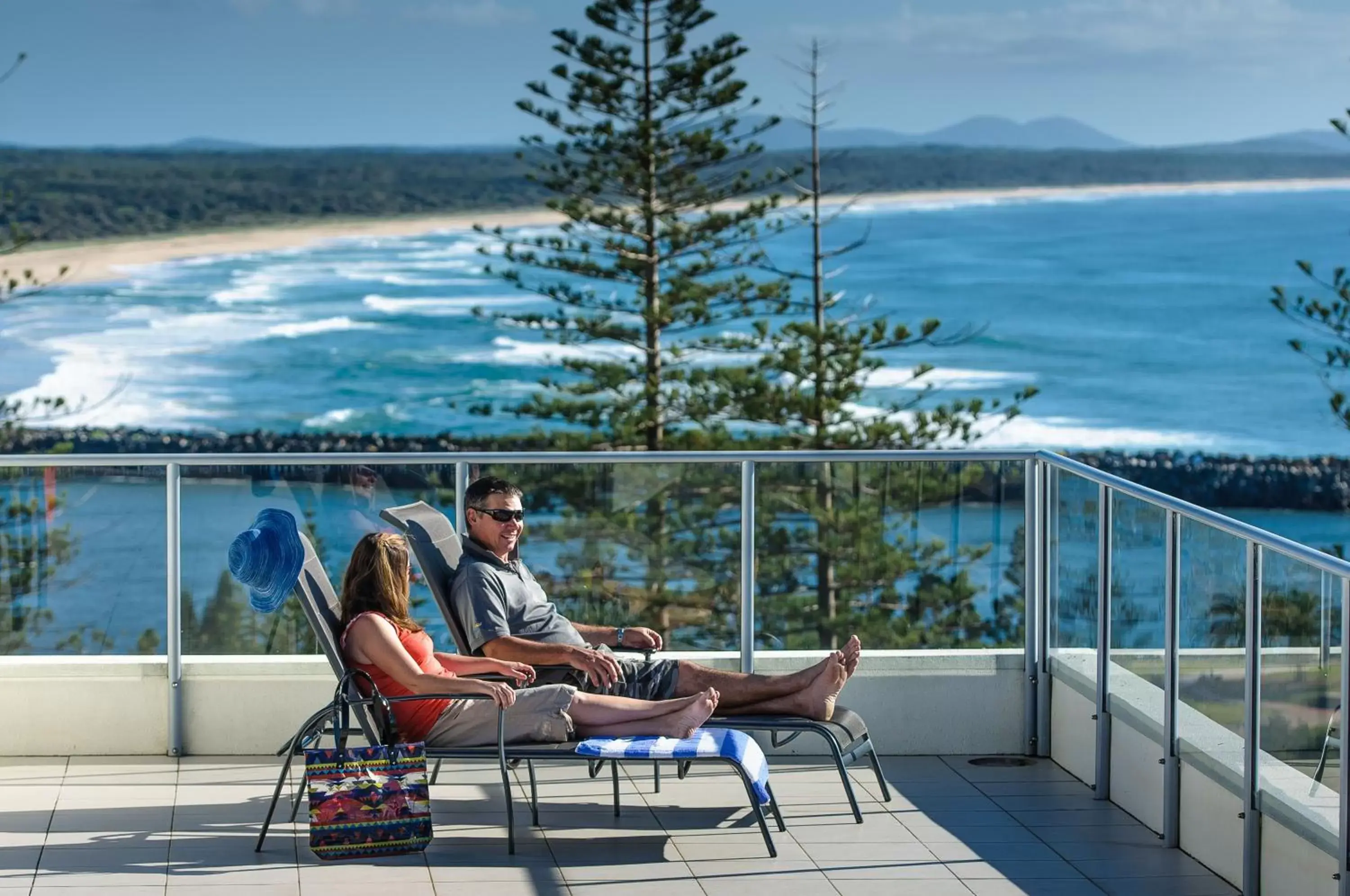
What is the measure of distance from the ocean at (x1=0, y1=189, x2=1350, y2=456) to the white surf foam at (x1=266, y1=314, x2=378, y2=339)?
5 cm

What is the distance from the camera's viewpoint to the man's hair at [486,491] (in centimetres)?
499

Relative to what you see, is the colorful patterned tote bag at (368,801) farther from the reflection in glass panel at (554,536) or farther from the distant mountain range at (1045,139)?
the distant mountain range at (1045,139)

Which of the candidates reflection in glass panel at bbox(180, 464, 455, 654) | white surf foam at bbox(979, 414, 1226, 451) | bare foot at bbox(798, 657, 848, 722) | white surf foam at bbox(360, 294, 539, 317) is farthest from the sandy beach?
bare foot at bbox(798, 657, 848, 722)

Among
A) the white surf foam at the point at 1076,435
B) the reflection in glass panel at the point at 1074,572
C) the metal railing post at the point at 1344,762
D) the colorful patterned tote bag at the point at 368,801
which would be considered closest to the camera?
the metal railing post at the point at 1344,762

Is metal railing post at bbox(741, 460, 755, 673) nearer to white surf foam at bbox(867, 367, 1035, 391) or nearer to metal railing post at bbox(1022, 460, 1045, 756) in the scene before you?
metal railing post at bbox(1022, 460, 1045, 756)

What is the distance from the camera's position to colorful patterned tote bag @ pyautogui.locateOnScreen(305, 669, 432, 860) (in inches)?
175

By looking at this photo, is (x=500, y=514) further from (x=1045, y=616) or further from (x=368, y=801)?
(x=1045, y=616)

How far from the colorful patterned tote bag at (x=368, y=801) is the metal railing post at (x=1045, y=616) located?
7.10ft

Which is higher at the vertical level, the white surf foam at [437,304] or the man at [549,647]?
the white surf foam at [437,304]

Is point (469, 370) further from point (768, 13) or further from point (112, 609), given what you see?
point (112, 609)

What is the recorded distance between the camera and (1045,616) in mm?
5730

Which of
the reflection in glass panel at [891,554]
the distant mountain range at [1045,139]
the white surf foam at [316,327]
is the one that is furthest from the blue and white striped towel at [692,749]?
the distant mountain range at [1045,139]

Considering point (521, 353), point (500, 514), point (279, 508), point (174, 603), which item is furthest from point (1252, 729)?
point (521, 353)

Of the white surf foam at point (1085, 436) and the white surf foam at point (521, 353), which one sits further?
the white surf foam at point (521, 353)
